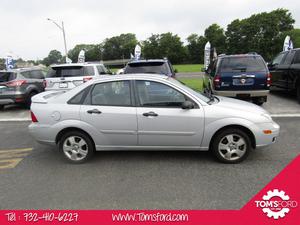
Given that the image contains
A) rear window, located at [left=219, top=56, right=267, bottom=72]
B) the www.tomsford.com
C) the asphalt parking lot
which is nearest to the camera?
the www.tomsford.com

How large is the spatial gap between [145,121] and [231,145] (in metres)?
1.48

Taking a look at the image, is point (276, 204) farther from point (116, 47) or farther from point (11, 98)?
point (116, 47)

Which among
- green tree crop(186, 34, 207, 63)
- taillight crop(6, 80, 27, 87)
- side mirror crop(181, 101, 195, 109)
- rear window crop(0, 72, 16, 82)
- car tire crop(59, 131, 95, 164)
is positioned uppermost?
green tree crop(186, 34, 207, 63)

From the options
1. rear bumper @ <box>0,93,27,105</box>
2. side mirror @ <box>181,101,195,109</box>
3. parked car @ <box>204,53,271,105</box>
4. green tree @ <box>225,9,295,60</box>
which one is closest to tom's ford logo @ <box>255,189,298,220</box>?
side mirror @ <box>181,101,195,109</box>

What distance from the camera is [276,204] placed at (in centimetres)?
315

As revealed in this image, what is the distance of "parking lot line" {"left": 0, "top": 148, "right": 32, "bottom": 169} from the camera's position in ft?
15.4

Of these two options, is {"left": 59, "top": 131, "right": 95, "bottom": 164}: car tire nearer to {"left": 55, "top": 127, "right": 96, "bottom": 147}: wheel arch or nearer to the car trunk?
{"left": 55, "top": 127, "right": 96, "bottom": 147}: wheel arch

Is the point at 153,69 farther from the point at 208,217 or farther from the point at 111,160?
the point at 208,217

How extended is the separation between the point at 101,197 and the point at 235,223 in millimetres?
1700

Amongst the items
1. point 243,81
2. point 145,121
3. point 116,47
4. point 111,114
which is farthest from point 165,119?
point 116,47

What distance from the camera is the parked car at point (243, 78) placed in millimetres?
7812

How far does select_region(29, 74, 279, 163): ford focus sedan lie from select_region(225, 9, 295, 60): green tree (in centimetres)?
6545

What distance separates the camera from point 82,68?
8680 mm

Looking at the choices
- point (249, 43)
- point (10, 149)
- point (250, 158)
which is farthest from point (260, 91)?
point (249, 43)
